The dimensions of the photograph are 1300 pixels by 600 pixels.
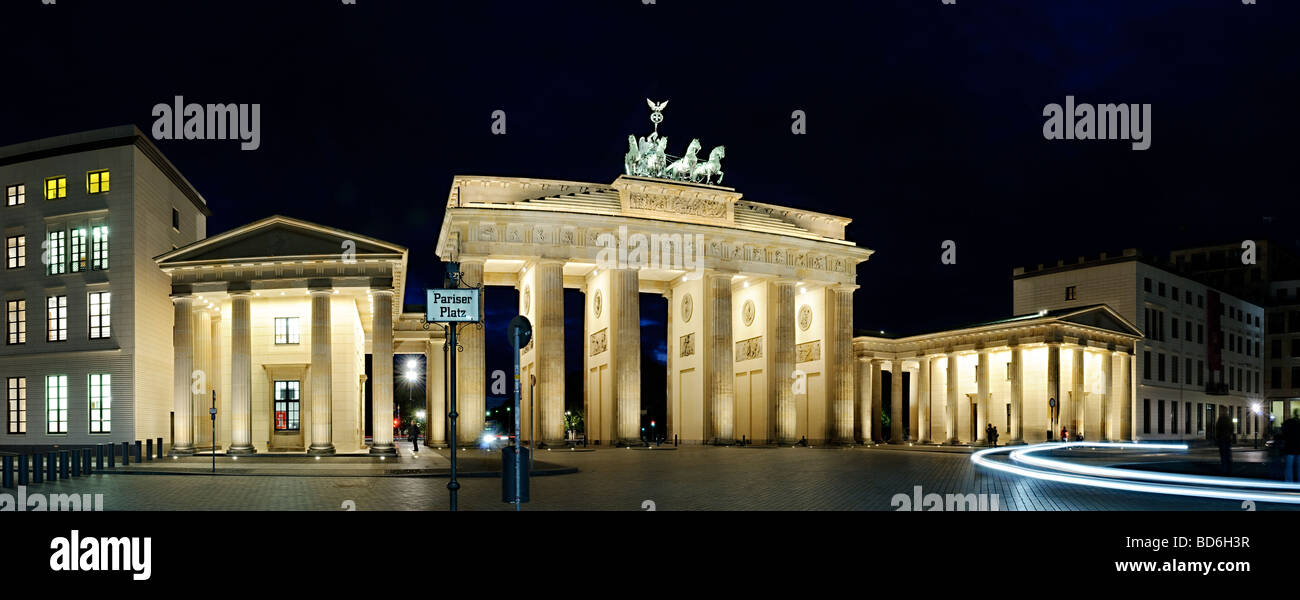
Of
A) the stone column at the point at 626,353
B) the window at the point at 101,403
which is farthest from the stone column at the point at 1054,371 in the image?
the window at the point at 101,403

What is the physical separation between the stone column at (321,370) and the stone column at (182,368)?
5.58 meters

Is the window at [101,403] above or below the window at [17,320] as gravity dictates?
below

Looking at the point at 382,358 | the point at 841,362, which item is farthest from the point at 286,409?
the point at 841,362

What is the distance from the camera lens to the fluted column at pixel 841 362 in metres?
63.2

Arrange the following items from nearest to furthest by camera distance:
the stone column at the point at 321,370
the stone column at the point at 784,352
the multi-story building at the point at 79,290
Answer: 1. the stone column at the point at 321,370
2. the multi-story building at the point at 79,290
3. the stone column at the point at 784,352

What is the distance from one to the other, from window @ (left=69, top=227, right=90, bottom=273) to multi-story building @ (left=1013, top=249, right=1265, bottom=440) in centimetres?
6930

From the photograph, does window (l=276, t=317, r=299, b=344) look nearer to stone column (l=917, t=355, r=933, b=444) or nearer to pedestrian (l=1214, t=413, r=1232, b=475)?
pedestrian (l=1214, t=413, r=1232, b=475)

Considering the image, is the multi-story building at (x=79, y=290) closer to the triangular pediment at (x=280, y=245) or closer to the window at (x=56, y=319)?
the window at (x=56, y=319)

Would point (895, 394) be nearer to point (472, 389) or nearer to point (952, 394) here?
point (952, 394)

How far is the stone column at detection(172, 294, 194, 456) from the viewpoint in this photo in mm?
39000

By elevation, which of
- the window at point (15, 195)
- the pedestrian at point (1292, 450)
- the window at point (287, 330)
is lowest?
the pedestrian at point (1292, 450)
